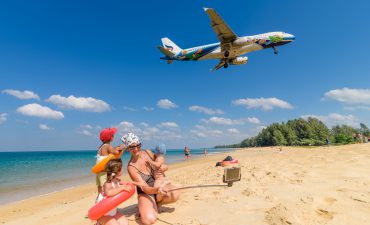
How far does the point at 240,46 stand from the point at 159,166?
63.6 ft

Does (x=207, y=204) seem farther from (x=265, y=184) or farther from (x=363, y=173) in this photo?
(x=363, y=173)

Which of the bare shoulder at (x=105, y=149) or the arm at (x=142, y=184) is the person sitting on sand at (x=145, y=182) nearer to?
the arm at (x=142, y=184)

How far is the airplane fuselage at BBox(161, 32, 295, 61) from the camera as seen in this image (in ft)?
70.8

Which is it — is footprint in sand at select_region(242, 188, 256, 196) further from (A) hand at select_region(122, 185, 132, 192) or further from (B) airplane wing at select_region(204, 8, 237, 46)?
(B) airplane wing at select_region(204, 8, 237, 46)

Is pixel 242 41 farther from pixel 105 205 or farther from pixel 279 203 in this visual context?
pixel 105 205

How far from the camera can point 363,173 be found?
6492 millimetres

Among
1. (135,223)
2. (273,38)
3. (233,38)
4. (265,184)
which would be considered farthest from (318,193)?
(273,38)

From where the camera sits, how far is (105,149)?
460 centimetres

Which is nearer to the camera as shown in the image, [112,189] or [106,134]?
[112,189]

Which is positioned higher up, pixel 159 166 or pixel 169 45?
pixel 169 45

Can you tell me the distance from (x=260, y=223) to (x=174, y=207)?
1681mm

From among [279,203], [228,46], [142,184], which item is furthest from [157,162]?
[228,46]

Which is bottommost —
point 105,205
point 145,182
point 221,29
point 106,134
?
point 105,205

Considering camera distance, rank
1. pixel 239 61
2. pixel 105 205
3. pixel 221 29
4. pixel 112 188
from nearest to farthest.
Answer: pixel 105 205 → pixel 112 188 → pixel 221 29 → pixel 239 61
